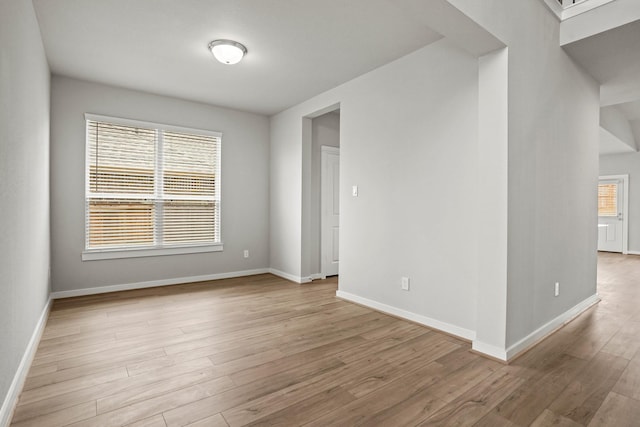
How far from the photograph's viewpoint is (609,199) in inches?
343

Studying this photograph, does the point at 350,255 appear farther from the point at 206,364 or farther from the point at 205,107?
the point at 205,107

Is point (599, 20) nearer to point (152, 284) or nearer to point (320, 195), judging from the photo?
point (320, 195)

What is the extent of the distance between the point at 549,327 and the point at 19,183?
13.8 feet

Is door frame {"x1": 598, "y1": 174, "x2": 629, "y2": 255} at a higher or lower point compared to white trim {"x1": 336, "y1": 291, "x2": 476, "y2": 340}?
higher

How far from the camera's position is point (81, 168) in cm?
418

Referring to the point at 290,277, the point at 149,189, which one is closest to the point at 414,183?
the point at 290,277

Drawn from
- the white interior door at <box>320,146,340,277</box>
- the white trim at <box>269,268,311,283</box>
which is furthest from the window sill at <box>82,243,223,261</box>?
the white interior door at <box>320,146,340,277</box>

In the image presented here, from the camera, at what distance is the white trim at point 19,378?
5.56 feet

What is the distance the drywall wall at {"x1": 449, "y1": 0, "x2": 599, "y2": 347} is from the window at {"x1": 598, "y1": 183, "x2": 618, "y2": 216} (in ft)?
21.7

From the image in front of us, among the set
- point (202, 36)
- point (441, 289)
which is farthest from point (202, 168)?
point (441, 289)

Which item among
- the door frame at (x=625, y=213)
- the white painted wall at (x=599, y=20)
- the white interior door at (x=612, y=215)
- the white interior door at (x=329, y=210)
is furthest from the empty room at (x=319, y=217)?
the white interior door at (x=612, y=215)

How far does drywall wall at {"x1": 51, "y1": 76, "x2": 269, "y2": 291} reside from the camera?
13.3ft

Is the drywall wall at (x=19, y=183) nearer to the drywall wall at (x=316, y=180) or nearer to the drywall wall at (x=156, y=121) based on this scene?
the drywall wall at (x=156, y=121)

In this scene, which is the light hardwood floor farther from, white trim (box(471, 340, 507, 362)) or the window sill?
the window sill
